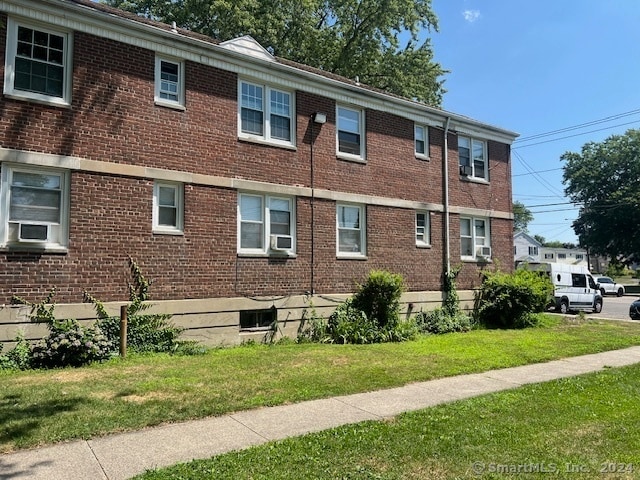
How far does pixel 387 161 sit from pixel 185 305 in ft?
25.7

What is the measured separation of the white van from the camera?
23734 mm

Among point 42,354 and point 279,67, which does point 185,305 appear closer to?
point 42,354

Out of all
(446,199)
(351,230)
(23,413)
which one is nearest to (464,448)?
(23,413)

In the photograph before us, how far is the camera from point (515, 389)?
7.61 metres

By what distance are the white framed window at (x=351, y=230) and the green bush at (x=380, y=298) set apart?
0.98m

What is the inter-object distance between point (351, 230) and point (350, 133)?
9.66 feet

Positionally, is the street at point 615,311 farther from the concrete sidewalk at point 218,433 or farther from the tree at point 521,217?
the tree at point 521,217

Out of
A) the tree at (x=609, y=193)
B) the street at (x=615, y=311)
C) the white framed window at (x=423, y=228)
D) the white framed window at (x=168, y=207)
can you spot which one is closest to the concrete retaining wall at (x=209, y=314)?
the white framed window at (x=168, y=207)

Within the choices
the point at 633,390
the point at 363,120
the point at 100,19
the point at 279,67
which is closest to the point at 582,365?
the point at 633,390

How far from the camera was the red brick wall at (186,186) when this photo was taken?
9.79 metres

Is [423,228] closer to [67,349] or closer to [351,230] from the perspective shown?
[351,230]

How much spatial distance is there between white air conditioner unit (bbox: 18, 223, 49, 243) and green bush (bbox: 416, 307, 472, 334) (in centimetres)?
1029

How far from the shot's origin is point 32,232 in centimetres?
930

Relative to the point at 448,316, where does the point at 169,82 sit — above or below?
above
